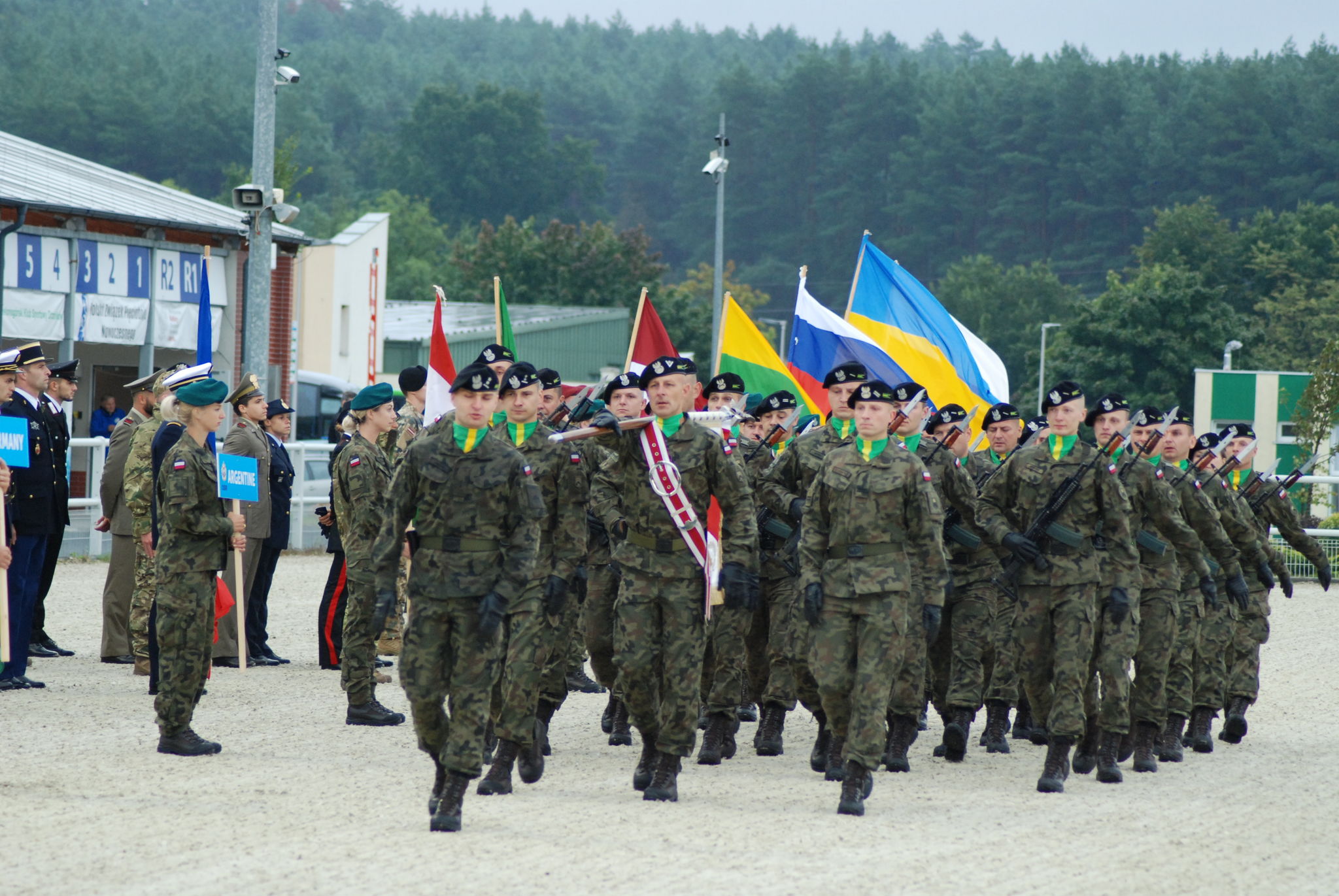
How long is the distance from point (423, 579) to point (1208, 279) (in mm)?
77612

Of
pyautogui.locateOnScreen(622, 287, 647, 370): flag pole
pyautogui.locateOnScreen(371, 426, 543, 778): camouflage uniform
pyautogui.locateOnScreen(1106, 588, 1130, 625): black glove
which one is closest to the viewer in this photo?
pyautogui.locateOnScreen(371, 426, 543, 778): camouflage uniform

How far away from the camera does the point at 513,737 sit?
313 inches

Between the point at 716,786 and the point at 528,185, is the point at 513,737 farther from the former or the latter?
the point at 528,185

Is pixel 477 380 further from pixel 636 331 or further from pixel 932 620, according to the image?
pixel 636 331

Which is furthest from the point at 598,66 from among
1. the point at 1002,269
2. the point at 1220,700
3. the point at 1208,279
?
the point at 1220,700

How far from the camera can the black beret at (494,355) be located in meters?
8.21

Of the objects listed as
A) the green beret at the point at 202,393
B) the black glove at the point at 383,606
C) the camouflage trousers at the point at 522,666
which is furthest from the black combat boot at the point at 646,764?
the green beret at the point at 202,393

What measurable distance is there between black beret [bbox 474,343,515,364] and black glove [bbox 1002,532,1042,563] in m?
2.68

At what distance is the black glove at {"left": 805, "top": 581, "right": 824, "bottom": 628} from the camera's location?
8.02m

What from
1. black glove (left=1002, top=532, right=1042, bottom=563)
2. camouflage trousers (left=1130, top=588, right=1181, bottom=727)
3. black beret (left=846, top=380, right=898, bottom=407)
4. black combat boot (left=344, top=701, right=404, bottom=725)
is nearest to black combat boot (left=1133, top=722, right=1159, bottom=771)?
camouflage trousers (left=1130, top=588, right=1181, bottom=727)

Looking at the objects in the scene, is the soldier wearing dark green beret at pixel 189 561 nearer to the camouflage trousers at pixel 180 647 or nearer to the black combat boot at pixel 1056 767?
the camouflage trousers at pixel 180 647

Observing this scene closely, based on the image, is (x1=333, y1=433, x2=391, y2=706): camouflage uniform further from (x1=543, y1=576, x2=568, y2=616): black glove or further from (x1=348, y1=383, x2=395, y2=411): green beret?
(x1=543, y1=576, x2=568, y2=616): black glove

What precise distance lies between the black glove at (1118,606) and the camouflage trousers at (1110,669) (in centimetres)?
2

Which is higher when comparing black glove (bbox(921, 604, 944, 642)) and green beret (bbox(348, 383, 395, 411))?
green beret (bbox(348, 383, 395, 411))
